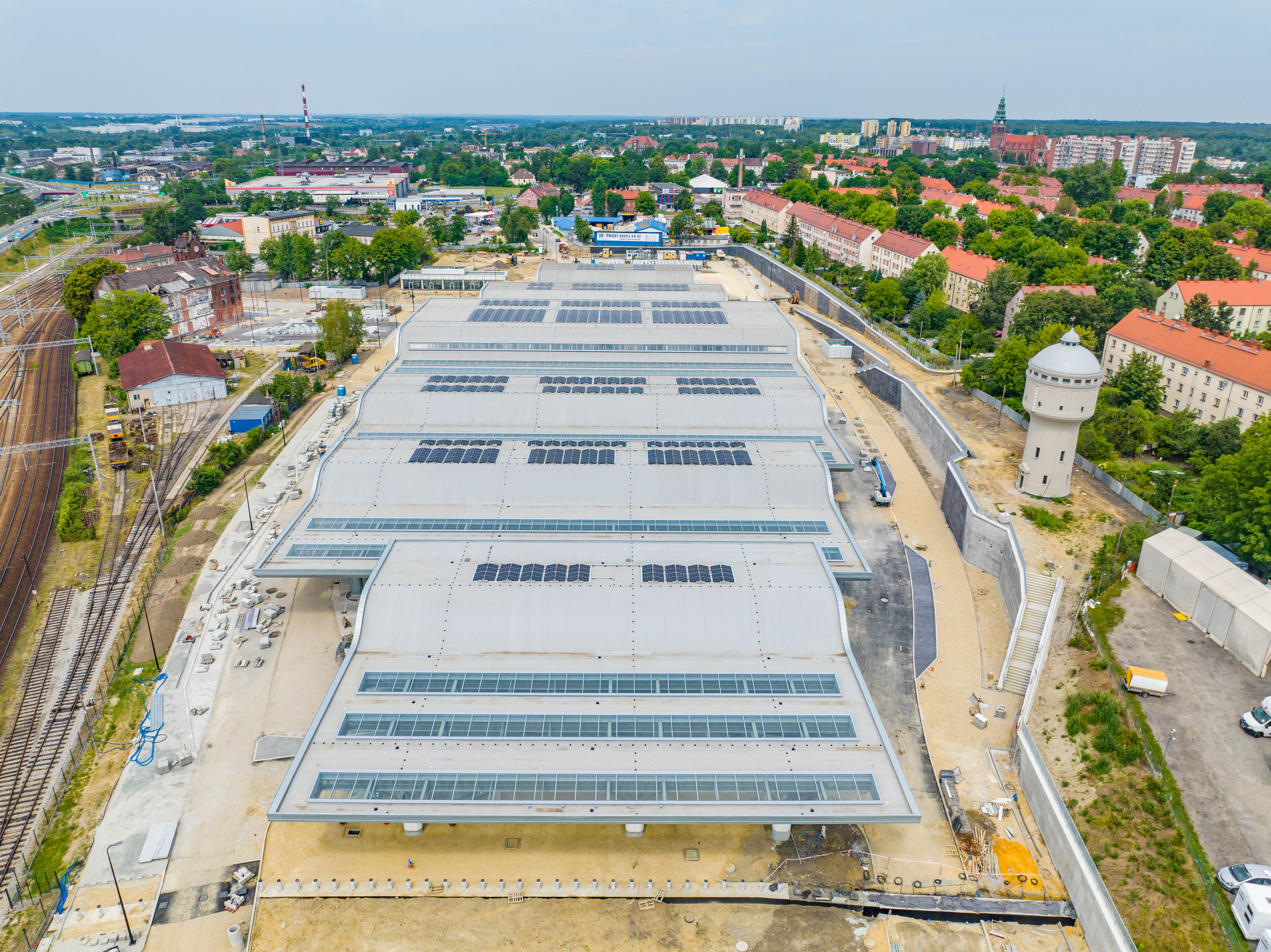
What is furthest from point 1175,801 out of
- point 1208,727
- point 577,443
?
point 577,443

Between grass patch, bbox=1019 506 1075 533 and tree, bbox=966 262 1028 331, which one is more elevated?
tree, bbox=966 262 1028 331

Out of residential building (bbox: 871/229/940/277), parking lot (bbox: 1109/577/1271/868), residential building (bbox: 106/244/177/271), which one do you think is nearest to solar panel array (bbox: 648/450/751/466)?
parking lot (bbox: 1109/577/1271/868)

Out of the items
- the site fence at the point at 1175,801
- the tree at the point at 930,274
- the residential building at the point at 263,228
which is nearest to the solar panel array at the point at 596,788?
the site fence at the point at 1175,801

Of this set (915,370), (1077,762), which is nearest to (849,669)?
(1077,762)

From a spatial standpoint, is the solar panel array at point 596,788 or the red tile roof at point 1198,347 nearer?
the solar panel array at point 596,788

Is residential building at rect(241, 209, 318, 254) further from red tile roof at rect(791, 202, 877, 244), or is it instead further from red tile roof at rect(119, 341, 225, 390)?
red tile roof at rect(791, 202, 877, 244)

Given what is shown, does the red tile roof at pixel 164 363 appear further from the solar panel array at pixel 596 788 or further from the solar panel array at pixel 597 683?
the solar panel array at pixel 596 788
